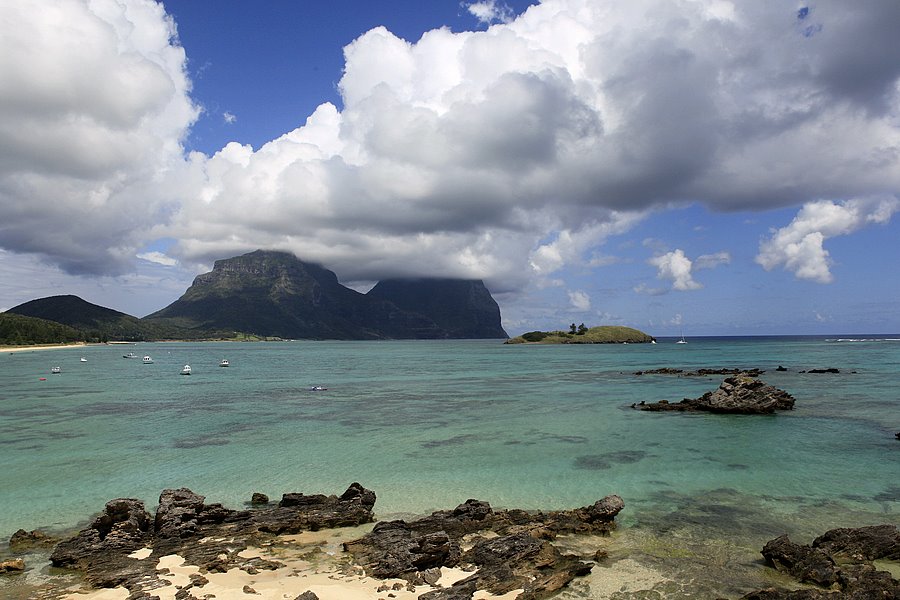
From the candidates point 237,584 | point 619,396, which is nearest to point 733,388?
point 619,396

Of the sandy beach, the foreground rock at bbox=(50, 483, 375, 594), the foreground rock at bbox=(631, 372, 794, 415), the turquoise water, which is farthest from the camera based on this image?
the foreground rock at bbox=(631, 372, 794, 415)

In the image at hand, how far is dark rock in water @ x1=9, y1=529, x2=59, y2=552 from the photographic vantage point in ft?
54.6

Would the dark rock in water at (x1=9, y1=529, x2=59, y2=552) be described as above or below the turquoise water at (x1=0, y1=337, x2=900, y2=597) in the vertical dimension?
above

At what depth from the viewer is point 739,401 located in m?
46.5

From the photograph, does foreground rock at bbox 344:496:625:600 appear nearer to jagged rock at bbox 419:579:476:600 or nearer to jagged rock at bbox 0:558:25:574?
jagged rock at bbox 419:579:476:600

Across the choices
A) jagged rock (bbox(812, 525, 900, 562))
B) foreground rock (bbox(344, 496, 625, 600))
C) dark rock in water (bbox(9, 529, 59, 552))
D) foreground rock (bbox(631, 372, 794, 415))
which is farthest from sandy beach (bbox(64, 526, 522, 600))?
foreground rock (bbox(631, 372, 794, 415))

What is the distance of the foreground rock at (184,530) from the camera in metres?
14.6

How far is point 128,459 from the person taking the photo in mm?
29703

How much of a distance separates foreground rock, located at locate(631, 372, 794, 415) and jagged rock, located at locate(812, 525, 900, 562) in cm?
3198

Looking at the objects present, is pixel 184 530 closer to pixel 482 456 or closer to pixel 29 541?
pixel 29 541

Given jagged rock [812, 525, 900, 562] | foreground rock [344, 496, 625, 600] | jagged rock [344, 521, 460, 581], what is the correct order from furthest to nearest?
jagged rock [812, 525, 900, 562] → jagged rock [344, 521, 460, 581] → foreground rock [344, 496, 625, 600]

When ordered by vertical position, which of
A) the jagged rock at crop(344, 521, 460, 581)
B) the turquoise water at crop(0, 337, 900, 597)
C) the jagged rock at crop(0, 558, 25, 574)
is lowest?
the turquoise water at crop(0, 337, 900, 597)

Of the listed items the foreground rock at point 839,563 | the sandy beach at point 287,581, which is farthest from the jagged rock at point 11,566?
the foreground rock at point 839,563

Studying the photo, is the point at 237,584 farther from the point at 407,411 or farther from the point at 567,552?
the point at 407,411
